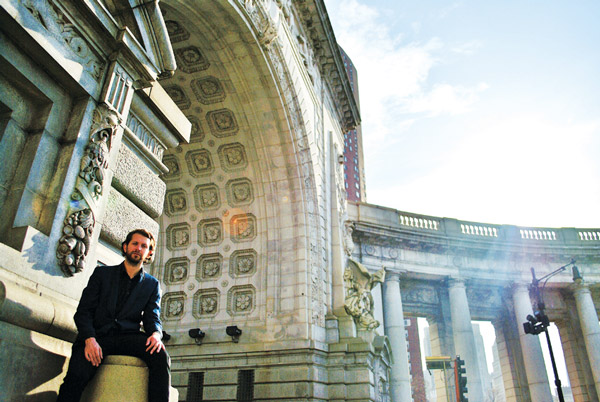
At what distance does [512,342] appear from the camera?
103ft

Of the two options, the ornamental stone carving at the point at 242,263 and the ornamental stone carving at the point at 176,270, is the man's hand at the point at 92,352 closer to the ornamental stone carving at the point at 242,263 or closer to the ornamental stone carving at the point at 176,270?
the ornamental stone carving at the point at 242,263

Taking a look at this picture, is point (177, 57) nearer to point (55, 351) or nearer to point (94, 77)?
point (94, 77)

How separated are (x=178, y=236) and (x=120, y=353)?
14.5 metres

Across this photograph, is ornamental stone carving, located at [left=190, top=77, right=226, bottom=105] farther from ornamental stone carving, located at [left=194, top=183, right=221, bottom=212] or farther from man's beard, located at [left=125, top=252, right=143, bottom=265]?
man's beard, located at [left=125, top=252, right=143, bottom=265]

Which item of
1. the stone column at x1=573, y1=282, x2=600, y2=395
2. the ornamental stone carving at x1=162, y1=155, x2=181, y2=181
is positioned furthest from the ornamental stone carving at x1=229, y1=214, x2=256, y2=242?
the stone column at x1=573, y1=282, x2=600, y2=395

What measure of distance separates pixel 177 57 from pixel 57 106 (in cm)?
1144

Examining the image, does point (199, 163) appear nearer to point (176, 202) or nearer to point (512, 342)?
point (176, 202)

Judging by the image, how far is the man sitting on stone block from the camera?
3.54m

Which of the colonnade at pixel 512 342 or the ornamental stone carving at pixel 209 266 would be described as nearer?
the ornamental stone carving at pixel 209 266

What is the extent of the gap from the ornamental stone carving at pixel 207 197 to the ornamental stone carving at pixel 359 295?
5747mm

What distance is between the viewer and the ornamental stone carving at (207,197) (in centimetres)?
1766

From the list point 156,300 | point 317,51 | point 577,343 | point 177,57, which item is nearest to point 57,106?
point 156,300

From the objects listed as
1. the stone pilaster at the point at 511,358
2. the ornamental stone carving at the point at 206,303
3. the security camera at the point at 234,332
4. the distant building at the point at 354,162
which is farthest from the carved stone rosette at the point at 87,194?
the distant building at the point at 354,162

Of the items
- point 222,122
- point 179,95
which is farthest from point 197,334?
point 179,95
